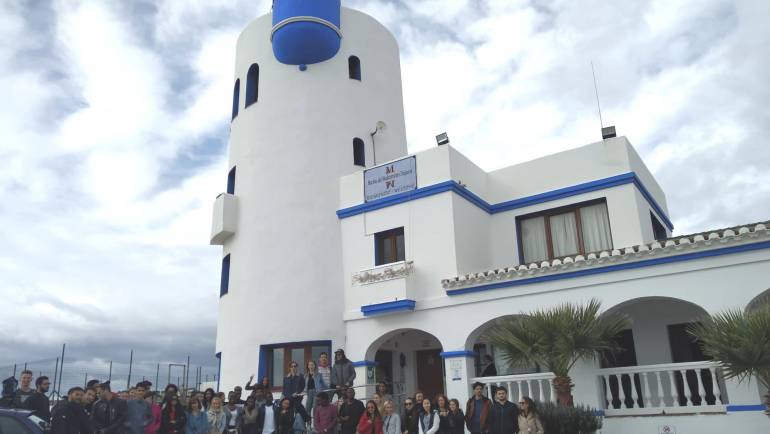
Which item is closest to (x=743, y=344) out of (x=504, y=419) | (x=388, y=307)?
(x=504, y=419)

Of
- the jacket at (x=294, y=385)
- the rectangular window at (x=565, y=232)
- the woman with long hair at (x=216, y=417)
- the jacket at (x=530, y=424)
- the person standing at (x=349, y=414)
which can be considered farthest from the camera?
the rectangular window at (x=565, y=232)

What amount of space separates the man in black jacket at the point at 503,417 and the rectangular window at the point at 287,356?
733 centimetres

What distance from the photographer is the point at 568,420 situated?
11.2 metres

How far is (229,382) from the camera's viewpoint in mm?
18703

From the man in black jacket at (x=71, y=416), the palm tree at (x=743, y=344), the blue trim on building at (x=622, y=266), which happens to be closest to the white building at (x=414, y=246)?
the blue trim on building at (x=622, y=266)

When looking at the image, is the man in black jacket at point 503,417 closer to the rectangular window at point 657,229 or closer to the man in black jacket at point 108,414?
the man in black jacket at point 108,414

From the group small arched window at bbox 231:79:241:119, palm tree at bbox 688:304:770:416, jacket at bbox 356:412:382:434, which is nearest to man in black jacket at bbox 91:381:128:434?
jacket at bbox 356:412:382:434

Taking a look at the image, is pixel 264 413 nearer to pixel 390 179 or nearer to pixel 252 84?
pixel 390 179

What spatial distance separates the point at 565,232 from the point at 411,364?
18.1 ft

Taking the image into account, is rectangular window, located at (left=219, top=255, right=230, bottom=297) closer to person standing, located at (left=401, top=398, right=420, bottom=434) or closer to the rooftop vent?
the rooftop vent

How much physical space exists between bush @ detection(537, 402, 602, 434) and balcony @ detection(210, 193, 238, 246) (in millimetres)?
11538

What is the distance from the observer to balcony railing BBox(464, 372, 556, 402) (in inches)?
519

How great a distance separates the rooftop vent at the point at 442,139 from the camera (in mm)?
17828

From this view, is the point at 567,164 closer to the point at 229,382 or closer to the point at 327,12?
the point at 327,12
